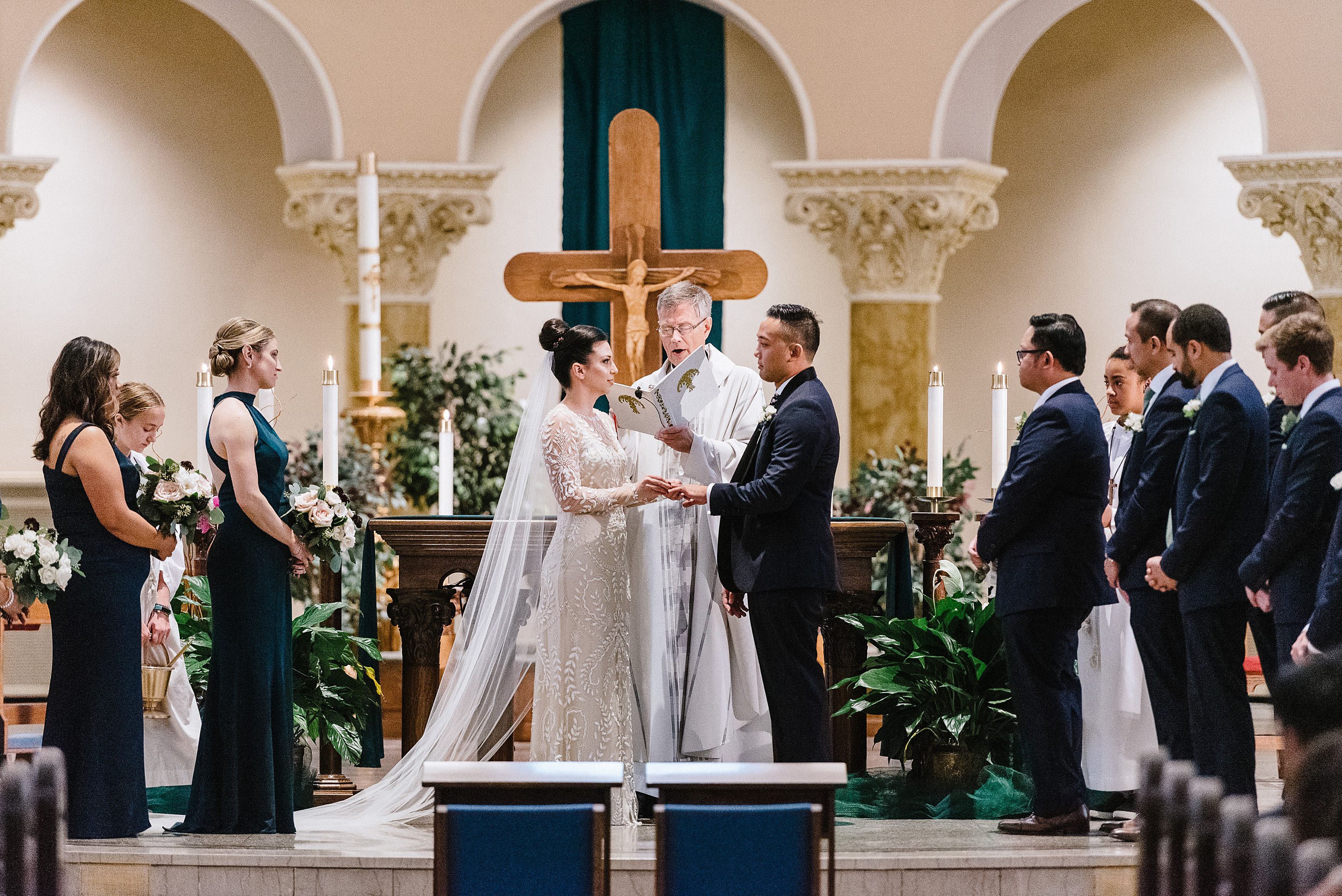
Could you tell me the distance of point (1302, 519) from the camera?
4.40 meters

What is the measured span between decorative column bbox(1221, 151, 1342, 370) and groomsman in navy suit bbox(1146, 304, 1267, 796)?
4792 mm

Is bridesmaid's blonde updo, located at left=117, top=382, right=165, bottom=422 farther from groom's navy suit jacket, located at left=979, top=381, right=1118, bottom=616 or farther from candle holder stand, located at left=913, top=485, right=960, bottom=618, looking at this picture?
groom's navy suit jacket, located at left=979, top=381, right=1118, bottom=616

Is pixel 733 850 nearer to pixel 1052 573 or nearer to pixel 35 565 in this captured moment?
pixel 1052 573

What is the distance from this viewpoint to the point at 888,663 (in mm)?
5715

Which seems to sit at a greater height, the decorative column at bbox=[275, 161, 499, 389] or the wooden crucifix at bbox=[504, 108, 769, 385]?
the decorative column at bbox=[275, 161, 499, 389]

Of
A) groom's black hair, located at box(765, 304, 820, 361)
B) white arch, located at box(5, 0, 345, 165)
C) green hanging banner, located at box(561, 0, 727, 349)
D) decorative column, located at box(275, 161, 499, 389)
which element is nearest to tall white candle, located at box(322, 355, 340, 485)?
groom's black hair, located at box(765, 304, 820, 361)

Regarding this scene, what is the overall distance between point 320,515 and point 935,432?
7.02 feet

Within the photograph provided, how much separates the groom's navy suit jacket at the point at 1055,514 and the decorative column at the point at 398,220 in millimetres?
5683

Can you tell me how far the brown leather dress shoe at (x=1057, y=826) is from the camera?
4941 millimetres

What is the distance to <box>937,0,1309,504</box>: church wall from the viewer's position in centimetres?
1045

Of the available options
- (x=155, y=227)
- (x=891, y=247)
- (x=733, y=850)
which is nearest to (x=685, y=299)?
(x=733, y=850)

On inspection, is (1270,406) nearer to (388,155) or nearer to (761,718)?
(761,718)

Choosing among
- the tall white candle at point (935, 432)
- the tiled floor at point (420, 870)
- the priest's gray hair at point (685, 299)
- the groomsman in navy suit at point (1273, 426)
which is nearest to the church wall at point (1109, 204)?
the tall white candle at point (935, 432)

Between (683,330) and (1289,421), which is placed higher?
(683,330)
